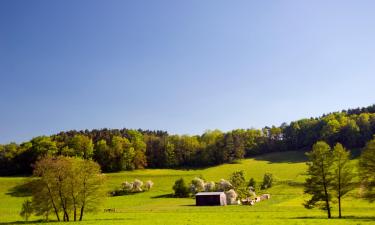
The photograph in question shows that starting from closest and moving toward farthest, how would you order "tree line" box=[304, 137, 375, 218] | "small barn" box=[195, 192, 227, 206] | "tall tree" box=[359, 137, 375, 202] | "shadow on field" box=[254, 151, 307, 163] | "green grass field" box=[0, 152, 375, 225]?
1. "tall tree" box=[359, 137, 375, 202]
2. "tree line" box=[304, 137, 375, 218]
3. "green grass field" box=[0, 152, 375, 225]
4. "small barn" box=[195, 192, 227, 206]
5. "shadow on field" box=[254, 151, 307, 163]

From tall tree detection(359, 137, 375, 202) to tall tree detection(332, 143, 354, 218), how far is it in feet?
5.14

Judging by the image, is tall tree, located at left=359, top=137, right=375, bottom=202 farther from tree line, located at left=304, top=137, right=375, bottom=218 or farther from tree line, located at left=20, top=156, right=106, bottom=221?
tree line, located at left=20, top=156, right=106, bottom=221

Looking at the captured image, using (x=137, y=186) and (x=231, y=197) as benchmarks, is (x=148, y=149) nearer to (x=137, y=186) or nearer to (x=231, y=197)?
(x=137, y=186)

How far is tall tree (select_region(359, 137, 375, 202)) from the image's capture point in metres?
55.8

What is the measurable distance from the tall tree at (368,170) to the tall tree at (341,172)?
157 centimetres

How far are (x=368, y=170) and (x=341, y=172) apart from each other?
3561 millimetres

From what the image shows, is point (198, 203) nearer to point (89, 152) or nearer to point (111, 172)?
point (111, 172)

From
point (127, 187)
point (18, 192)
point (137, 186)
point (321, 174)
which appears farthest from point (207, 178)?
point (321, 174)

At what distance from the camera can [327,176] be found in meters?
59.0

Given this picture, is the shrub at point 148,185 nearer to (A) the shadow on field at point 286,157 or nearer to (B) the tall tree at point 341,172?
(A) the shadow on field at point 286,157

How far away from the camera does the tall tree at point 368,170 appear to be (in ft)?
183

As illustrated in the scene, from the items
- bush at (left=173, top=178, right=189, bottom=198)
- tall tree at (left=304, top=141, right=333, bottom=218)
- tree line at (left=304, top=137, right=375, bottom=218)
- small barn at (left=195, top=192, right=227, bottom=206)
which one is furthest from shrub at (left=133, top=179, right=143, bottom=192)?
tall tree at (left=304, top=141, right=333, bottom=218)

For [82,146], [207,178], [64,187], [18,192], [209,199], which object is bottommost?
[209,199]

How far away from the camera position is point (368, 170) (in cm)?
5619
